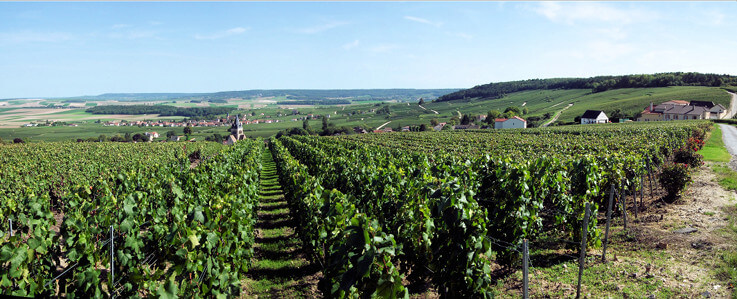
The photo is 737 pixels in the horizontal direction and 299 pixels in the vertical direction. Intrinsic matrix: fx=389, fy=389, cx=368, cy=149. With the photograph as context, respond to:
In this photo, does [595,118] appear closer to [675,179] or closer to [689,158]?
[689,158]

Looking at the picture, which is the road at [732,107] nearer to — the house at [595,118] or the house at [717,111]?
the house at [717,111]

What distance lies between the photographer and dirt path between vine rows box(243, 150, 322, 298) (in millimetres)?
9438

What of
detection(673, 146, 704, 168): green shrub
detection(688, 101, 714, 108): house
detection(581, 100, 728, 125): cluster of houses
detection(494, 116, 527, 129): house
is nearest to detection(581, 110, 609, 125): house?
detection(581, 100, 728, 125): cluster of houses

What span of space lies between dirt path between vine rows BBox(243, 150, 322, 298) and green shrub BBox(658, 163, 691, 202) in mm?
12705

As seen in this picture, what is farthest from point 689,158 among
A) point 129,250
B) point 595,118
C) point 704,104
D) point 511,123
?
point 704,104

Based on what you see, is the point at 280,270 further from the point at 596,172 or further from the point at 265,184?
the point at 265,184

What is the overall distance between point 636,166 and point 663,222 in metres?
2.24

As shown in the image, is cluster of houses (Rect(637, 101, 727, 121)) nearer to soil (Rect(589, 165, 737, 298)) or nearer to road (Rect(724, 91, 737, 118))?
road (Rect(724, 91, 737, 118))

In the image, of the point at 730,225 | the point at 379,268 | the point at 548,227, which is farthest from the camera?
the point at 548,227

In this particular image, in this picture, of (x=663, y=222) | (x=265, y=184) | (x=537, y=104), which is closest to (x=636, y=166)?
(x=663, y=222)

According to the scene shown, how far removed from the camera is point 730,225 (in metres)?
10.7

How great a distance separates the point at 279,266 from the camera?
11039mm

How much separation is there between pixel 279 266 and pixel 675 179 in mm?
13825

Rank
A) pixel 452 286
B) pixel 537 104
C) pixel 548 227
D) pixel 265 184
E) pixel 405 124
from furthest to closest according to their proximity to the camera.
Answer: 1. pixel 537 104
2. pixel 405 124
3. pixel 265 184
4. pixel 548 227
5. pixel 452 286
